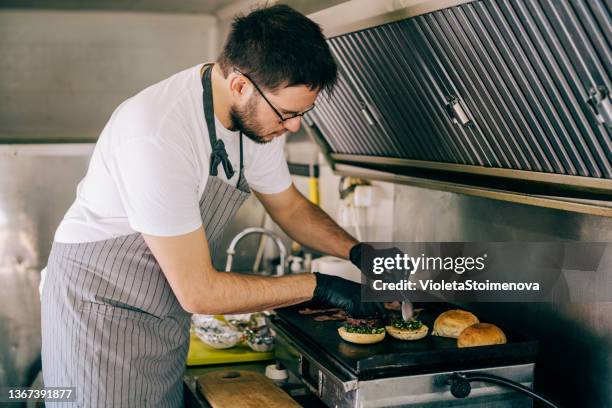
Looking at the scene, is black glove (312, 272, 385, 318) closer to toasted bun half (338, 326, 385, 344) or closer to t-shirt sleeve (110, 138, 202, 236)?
toasted bun half (338, 326, 385, 344)

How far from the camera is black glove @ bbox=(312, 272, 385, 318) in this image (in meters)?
2.09

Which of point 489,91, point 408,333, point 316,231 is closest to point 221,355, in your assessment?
point 316,231

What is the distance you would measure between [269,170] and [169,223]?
66 centimetres

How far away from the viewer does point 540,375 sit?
2154 millimetres

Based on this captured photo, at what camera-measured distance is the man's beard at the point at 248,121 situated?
1.96m

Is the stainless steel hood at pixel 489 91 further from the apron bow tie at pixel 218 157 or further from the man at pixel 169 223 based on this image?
the apron bow tie at pixel 218 157

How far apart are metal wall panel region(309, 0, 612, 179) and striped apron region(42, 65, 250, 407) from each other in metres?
0.60

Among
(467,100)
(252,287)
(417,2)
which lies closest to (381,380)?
(252,287)

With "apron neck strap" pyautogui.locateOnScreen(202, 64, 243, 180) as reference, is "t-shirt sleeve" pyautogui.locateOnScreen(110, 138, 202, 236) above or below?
below

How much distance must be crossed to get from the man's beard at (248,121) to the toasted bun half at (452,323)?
2.44ft

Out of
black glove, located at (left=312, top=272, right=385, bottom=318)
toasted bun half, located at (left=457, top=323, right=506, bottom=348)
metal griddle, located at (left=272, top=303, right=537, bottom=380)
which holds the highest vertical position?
black glove, located at (left=312, top=272, right=385, bottom=318)

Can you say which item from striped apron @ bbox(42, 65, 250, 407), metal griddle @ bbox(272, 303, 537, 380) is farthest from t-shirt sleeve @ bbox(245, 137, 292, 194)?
metal griddle @ bbox(272, 303, 537, 380)

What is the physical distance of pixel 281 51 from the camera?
1.83m

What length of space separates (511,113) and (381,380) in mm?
761
